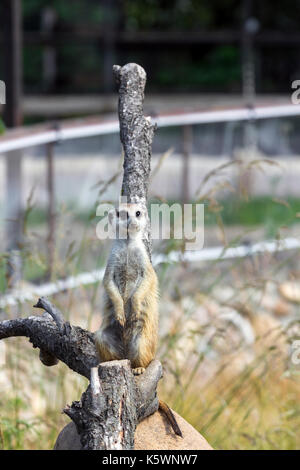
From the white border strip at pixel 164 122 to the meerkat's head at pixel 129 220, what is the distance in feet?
6.28

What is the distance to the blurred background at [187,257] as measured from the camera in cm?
300

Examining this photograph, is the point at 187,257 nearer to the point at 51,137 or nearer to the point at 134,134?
the point at 51,137

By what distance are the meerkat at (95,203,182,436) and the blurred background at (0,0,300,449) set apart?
0.85 meters

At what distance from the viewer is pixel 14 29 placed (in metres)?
5.06

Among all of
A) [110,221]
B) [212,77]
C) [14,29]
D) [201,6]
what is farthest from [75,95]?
[110,221]

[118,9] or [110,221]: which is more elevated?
[118,9]

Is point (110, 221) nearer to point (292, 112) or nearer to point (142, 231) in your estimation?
point (142, 231)

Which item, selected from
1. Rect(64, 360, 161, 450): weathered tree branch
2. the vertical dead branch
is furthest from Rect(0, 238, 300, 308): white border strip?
Rect(64, 360, 161, 450): weathered tree branch

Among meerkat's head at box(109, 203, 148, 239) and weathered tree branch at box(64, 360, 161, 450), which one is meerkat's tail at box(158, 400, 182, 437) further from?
meerkat's head at box(109, 203, 148, 239)

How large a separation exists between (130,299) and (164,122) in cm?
270

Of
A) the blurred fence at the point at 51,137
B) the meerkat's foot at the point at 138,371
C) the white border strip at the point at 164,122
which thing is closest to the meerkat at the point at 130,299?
the meerkat's foot at the point at 138,371

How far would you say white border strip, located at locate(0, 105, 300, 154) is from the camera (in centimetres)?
368

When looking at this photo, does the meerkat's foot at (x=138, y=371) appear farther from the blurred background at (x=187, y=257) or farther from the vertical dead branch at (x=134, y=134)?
the blurred background at (x=187, y=257)

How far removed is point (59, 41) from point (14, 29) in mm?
8226
